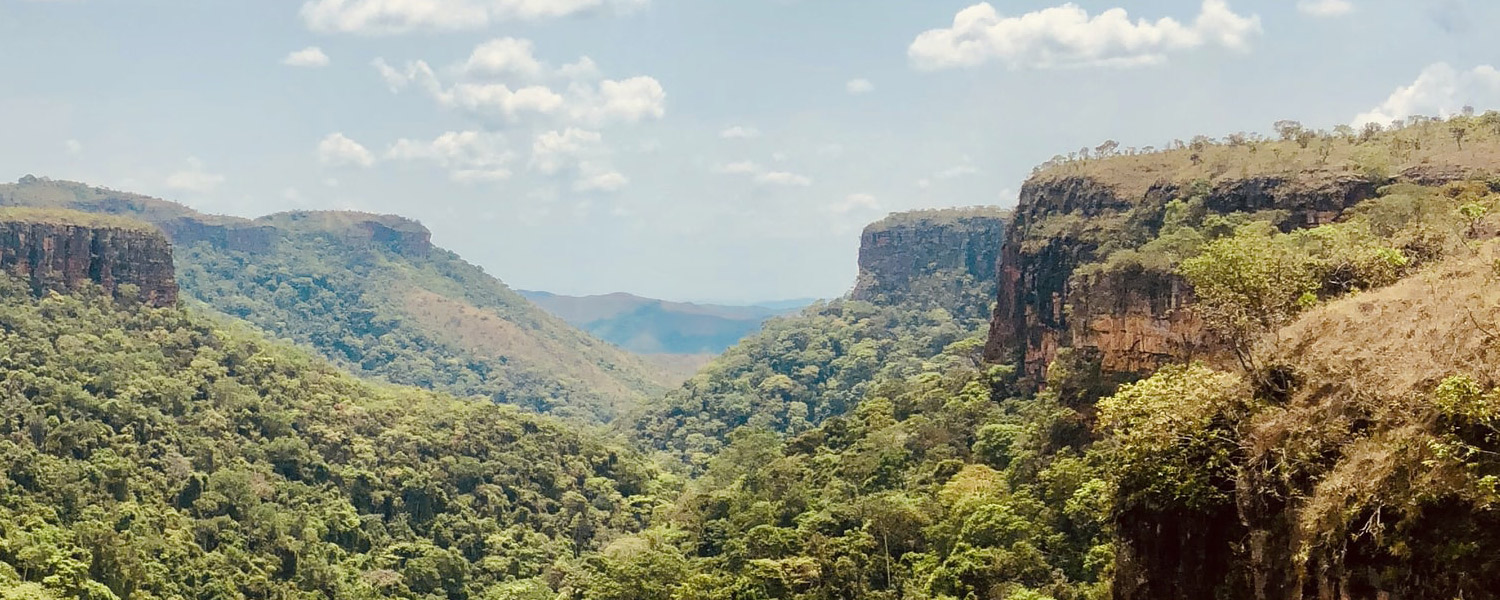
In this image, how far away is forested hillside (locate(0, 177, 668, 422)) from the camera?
144 metres

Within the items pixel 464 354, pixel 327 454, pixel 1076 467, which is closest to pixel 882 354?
pixel 327 454

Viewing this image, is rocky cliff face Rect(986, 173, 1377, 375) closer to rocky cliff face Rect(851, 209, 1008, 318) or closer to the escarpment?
the escarpment

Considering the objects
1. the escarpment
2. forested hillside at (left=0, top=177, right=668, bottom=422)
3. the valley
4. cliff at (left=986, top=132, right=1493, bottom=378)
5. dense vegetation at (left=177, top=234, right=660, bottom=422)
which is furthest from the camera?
forested hillside at (left=0, top=177, right=668, bottom=422)

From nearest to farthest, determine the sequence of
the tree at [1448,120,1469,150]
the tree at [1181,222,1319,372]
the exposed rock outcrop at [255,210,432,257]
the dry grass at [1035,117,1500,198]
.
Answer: the tree at [1181,222,1319,372]
the dry grass at [1035,117,1500,198]
the tree at [1448,120,1469,150]
the exposed rock outcrop at [255,210,432,257]

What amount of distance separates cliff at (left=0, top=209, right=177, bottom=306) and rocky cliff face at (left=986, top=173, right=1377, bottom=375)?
48.2 m

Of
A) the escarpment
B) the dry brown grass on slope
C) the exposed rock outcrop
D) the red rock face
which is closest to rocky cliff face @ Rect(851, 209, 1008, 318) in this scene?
the escarpment

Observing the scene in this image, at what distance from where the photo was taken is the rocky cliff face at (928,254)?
117 meters

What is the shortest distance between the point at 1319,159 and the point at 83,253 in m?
62.4

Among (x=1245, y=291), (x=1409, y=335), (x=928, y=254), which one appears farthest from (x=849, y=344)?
(x=1409, y=335)

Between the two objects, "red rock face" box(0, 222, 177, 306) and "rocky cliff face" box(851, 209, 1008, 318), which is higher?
"rocky cliff face" box(851, 209, 1008, 318)

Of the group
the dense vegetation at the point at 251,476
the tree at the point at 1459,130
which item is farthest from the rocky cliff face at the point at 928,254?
the tree at the point at 1459,130

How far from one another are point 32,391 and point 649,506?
28159 mm

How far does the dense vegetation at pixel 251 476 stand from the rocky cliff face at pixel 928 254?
54735 mm

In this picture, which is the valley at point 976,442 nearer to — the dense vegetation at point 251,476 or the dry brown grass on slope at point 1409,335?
the dry brown grass on slope at point 1409,335
